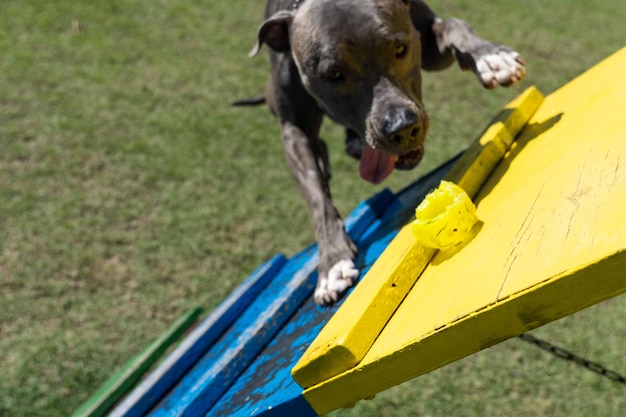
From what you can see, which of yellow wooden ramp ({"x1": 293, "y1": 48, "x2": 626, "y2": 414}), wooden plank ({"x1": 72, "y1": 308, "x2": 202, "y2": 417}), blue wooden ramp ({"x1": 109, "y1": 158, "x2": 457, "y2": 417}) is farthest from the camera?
wooden plank ({"x1": 72, "y1": 308, "x2": 202, "y2": 417})

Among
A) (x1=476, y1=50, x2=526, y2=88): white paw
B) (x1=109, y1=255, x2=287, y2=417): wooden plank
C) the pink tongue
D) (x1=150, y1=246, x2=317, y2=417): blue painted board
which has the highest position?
(x1=476, y1=50, x2=526, y2=88): white paw

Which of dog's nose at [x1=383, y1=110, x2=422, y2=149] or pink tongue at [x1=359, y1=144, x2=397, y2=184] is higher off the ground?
dog's nose at [x1=383, y1=110, x2=422, y2=149]

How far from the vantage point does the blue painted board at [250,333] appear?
8.17ft

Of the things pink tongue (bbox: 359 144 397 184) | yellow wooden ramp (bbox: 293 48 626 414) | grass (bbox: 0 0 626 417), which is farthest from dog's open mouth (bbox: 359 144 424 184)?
grass (bbox: 0 0 626 417)

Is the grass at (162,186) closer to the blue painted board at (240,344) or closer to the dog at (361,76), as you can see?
the blue painted board at (240,344)

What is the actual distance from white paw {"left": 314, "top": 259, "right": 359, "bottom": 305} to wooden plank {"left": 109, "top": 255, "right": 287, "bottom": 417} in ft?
2.36

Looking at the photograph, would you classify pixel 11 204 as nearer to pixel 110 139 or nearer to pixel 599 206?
pixel 110 139

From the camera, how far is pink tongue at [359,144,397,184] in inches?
117

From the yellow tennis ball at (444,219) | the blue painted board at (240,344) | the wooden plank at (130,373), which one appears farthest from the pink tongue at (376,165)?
the wooden plank at (130,373)

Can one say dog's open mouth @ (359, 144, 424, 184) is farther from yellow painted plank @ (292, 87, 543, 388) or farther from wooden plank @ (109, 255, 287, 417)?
wooden plank @ (109, 255, 287, 417)

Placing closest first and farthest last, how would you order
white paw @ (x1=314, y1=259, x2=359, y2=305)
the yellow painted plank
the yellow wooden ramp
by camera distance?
the yellow wooden ramp
the yellow painted plank
white paw @ (x1=314, y1=259, x2=359, y2=305)

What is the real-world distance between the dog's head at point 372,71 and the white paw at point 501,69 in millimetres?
258

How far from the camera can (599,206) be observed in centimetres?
167

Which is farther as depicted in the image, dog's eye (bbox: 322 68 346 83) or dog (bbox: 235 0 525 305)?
dog's eye (bbox: 322 68 346 83)
